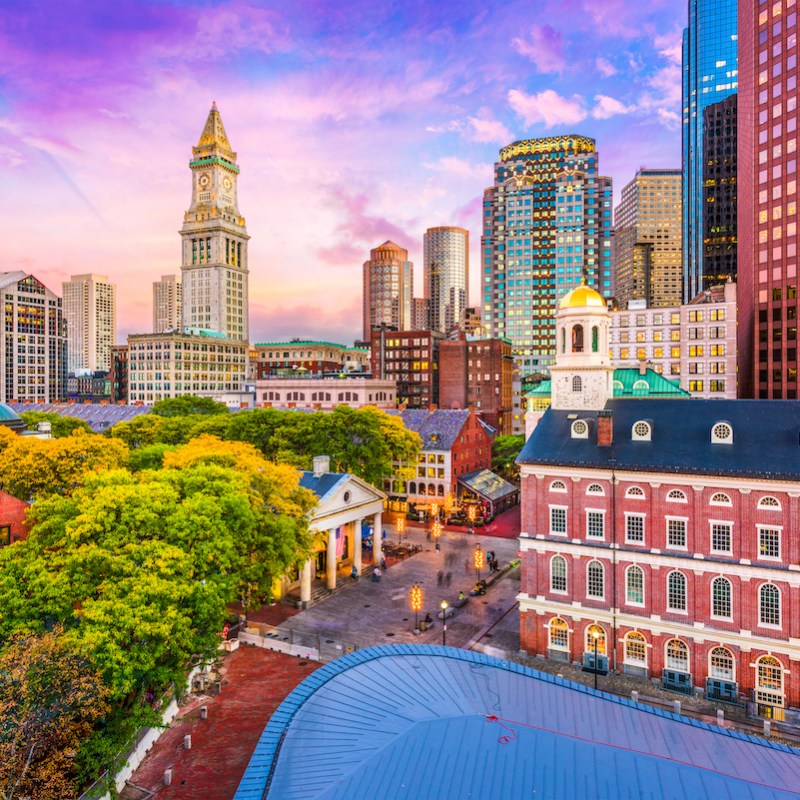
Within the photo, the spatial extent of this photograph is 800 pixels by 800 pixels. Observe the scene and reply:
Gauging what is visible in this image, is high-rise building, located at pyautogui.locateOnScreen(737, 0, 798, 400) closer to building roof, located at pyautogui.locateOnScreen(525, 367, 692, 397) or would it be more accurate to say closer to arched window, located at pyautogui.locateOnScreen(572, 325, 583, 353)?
building roof, located at pyautogui.locateOnScreen(525, 367, 692, 397)

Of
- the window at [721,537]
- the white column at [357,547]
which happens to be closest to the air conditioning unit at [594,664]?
the window at [721,537]

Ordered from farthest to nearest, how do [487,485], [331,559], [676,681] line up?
[487,485]
[331,559]
[676,681]

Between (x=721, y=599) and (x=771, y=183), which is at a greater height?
(x=771, y=183)

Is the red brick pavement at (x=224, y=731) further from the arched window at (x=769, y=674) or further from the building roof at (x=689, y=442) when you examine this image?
the arched window at (x=769, y=674)

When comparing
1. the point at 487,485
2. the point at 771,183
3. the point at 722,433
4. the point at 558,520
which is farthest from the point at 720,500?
the point at 771,183

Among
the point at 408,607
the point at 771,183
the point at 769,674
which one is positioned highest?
the point at 771,183


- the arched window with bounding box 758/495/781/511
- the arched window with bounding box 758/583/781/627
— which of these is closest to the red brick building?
the arched window with bounding box 758/495/781/511

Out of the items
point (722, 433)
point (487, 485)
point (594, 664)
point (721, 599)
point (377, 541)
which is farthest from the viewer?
point (487, 485)

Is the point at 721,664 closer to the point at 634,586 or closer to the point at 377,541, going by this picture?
the point at 634,586
